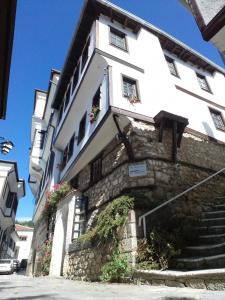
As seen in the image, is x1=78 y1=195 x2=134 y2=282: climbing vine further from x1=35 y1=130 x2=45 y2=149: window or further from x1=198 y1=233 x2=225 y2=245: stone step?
x1=35 y1=130 x2=45 y2=149: window

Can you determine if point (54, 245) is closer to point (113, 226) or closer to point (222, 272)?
point (113, 226)

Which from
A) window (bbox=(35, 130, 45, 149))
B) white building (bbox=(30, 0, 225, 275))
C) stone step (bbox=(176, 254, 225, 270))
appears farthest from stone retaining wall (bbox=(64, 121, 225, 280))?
window (bbox=(35, 130, 45, 149))

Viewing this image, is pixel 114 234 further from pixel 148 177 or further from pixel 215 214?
pixel 215 214

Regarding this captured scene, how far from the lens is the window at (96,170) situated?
32.3 ft

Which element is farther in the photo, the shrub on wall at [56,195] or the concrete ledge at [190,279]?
the shrub on wall at [56,195]

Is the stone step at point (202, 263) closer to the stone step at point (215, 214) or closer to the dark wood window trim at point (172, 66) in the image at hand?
the stone step at point (215, 214)

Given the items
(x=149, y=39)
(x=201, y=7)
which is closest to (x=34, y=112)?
(x=149, y=39)

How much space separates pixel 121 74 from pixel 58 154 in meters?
8.24

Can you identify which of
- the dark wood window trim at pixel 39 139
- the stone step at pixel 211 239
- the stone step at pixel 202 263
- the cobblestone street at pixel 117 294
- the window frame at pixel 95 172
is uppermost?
the dark wood window trim at pixel 39 139

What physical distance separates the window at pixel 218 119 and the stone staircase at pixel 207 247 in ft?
17.2

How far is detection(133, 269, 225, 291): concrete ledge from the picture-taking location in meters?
3.71

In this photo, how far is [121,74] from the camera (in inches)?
372

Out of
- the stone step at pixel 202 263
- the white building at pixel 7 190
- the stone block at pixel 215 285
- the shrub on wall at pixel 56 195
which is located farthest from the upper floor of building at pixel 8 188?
the stone block at pixel 215 285

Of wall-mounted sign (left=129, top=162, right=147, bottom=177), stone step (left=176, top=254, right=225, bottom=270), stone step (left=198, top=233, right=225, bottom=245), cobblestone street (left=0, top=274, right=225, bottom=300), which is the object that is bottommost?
cobblestone street (left=0, top=274, right=225, bottom=300)
